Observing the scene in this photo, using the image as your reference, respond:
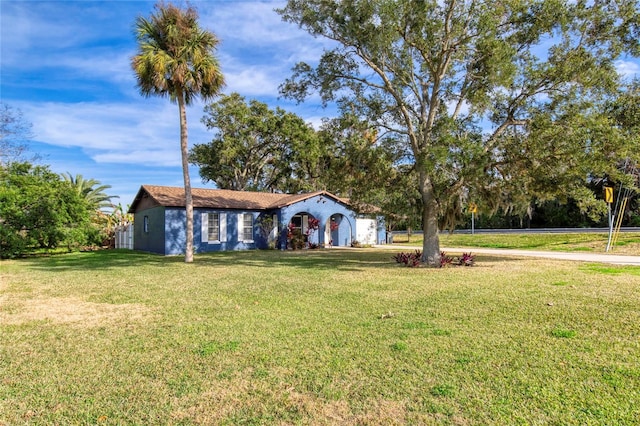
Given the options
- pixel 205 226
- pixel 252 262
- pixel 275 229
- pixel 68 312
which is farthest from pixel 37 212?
pixel 68 312

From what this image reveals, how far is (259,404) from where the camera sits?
333 cm

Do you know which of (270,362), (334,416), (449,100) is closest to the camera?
(334,416)

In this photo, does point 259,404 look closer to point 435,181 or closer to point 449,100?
point 435,181

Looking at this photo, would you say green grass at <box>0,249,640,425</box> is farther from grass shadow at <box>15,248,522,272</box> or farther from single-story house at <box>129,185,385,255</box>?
single-story house at <box>129,185,385,255</box>

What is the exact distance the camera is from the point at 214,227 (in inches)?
880

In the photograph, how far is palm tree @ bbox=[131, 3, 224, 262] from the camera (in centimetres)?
1466

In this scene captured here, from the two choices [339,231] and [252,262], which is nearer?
[252,262]

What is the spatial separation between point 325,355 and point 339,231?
22.6m

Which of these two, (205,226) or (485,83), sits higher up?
(485,83)

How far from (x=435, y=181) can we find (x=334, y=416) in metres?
11.2

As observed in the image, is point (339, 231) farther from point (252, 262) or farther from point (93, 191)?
point (93, 191)

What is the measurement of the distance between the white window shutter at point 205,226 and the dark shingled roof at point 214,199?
2.22 feet

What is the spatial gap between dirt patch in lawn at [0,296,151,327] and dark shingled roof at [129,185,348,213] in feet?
43.8

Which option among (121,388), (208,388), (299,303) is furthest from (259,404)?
(299,303)
